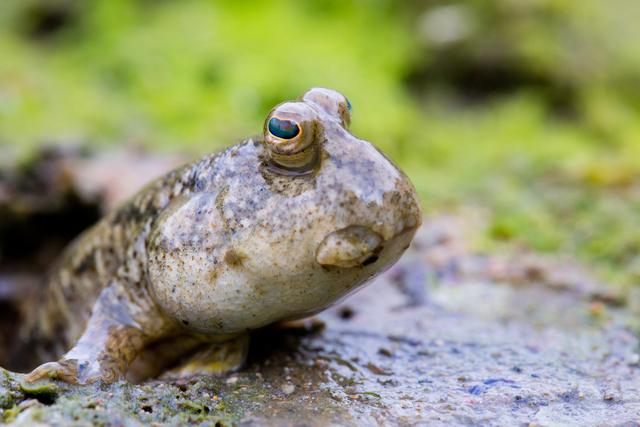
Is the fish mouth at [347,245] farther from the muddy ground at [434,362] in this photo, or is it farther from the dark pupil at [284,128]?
the muddy ground at [434,362]

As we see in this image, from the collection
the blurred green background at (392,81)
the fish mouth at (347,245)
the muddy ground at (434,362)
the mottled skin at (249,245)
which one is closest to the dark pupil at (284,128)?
the mottled skin at (249,245)

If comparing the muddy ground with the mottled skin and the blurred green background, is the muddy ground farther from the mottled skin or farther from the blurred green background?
the blurred green background

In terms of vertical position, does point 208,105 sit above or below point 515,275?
above

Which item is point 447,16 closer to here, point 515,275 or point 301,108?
point 515,275

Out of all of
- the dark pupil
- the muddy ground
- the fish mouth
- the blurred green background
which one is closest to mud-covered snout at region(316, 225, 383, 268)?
the fish mouth

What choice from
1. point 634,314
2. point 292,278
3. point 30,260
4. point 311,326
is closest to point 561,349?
point 634,314
